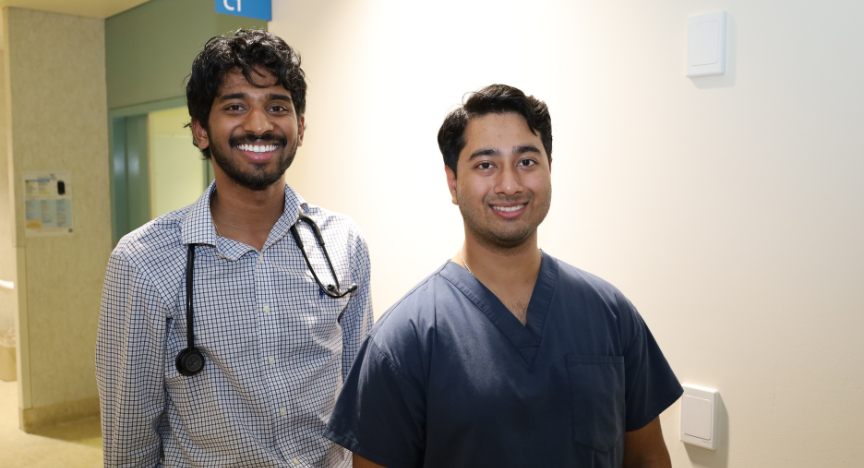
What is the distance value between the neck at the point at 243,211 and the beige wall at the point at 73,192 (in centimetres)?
321

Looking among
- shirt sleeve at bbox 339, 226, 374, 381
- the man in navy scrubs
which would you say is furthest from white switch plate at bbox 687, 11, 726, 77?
shirt sleeve at bbox 339, 226, 374, 381

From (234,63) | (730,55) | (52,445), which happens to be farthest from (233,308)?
(52,445)

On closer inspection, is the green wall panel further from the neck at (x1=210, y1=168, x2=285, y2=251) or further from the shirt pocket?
the shirt pocket

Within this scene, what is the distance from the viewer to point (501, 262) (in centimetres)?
123

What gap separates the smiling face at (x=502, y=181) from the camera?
1.17 meters

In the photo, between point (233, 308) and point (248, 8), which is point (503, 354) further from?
point (248, 8)

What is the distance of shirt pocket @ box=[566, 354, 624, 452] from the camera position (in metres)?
1.11

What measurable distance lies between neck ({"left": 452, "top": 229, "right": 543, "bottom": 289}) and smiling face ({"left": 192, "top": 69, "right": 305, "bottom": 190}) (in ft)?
1.54

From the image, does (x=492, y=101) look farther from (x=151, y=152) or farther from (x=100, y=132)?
(x=100, y=132)

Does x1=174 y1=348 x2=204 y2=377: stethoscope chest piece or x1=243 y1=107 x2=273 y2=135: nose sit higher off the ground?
x1=243 y1=107 x2=273 y2=135: nose

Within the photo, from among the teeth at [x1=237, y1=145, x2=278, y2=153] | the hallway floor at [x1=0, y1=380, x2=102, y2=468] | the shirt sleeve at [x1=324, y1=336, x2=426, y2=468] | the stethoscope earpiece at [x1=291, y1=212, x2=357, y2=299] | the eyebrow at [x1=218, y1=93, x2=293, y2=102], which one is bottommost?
the hallway floor at [x1=0, y1=380, x2=102, y2=468]

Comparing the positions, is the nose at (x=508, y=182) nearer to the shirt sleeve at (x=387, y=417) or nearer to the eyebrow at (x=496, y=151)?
the eyebrow at (x=496, y=151)

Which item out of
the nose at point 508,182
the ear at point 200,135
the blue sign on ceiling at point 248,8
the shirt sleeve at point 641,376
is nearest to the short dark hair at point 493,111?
the nose at point 508,182

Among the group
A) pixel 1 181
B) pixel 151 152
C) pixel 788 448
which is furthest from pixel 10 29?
pixel 788 448
